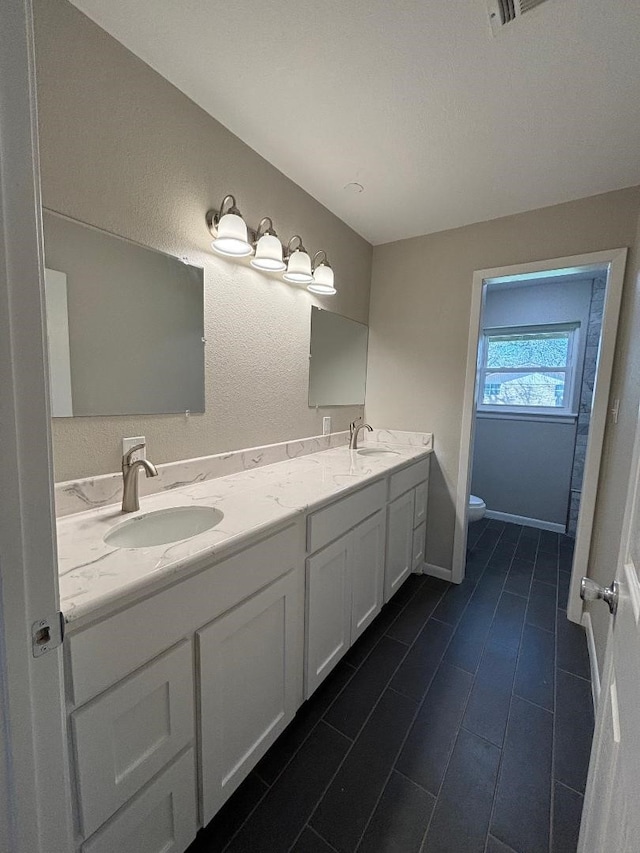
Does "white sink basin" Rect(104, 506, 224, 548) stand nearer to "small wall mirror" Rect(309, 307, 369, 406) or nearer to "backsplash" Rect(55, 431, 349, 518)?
"backsplash" Rect(55, 431, 349, 518)

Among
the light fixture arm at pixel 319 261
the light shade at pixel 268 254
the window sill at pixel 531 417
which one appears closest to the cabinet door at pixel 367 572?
the light shade at pixel 268 254

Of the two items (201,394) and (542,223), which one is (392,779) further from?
(542,223)

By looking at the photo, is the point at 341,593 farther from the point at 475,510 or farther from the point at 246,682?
the point at 475,510

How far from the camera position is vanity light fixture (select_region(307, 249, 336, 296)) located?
1.86 meters

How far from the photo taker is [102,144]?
1.05m

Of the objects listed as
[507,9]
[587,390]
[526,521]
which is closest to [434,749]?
[507,9]

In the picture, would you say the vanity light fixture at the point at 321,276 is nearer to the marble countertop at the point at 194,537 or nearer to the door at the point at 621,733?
the marble countertop at the point at 194,537

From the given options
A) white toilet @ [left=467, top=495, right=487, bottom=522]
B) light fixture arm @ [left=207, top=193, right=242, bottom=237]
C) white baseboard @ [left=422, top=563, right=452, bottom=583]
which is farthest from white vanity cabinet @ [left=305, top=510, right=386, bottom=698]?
light fixture arm @ [left=207, top=193, right=242, bottom=237]

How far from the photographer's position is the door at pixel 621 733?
1.41ft

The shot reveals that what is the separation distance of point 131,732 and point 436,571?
6.75 ft

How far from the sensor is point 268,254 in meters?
1.52

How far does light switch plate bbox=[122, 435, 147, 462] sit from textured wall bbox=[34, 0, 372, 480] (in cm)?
2

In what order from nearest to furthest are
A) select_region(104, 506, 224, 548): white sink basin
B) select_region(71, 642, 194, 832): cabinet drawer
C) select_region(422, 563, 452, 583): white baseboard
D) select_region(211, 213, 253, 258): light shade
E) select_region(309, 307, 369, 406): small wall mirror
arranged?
select_region(71, 642, 194, 832): cabinet drawer < select_region(104, 506, 224, 548): white sink basin < select_region(211, 213, 253, 258): light shade < select_region(309, 307, 369, 406): small wall mirror < select_region(422, 563, 452, 583): white baseboard

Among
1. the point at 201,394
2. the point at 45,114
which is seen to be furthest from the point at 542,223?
the point at 45,114
